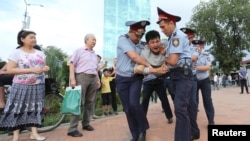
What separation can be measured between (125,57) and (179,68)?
926 mm

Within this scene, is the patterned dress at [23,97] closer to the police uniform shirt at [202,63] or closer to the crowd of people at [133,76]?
the crowd of people at [133,76]

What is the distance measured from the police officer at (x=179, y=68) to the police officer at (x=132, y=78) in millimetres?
513

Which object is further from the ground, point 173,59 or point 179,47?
point 179,47

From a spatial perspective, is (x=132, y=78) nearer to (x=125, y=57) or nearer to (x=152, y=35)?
(x=125, y=57)

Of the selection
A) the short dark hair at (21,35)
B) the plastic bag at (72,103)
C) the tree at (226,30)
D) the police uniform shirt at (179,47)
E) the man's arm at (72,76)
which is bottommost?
the plastic bag at (72,103)

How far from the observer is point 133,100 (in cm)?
452

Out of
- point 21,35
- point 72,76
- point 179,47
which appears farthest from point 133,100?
point 21,35

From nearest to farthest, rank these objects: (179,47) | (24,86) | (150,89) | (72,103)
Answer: (179,47), (24,86), (72,103), (150,89)

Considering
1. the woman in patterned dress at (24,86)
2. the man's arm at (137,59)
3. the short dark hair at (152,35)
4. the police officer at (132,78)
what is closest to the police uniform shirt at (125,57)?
the police officer at (132,78)

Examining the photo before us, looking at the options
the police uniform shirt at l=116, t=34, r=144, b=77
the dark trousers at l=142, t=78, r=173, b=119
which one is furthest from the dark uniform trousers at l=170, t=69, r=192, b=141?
the dark trousers at l=142, t=78, r=173, b=119

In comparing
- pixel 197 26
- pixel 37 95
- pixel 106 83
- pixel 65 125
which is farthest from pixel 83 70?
pixel 197 26

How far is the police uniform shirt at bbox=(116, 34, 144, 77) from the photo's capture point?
14.9ft

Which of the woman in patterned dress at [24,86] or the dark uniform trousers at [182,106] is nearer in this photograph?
the dark uniform trousers at [182,106]

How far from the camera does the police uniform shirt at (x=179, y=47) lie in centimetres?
395
